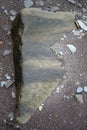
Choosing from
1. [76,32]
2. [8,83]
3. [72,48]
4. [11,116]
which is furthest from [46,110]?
[76,32]

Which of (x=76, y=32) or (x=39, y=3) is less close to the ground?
(x=39, y=3)

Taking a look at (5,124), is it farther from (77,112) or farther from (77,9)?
(77,9)

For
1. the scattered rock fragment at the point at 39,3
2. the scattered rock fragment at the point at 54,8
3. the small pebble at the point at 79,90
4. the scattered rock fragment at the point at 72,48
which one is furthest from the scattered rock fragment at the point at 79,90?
the scattered rock fragment at the point at 39,3

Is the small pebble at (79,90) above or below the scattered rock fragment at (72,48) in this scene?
below

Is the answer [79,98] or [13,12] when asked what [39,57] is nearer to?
[79,98]

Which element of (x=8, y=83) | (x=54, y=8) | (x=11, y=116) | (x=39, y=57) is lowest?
(x=11, y=116)

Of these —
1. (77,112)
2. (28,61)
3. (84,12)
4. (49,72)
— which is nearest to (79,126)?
(77,112)

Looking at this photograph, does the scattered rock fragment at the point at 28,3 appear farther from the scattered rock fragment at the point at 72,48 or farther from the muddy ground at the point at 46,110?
the scattered rock fragment at the point at 72,48

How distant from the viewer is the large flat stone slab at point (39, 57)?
256 cm

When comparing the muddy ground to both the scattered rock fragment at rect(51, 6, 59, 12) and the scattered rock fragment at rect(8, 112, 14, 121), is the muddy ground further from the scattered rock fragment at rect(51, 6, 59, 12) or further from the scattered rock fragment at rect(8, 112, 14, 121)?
the scattered rock fragment at rect(51, 6, 59, 12)

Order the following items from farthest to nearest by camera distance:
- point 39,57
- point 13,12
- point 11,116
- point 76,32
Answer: point 13,12 → point 76,32 → point 39,57 → point 11,116

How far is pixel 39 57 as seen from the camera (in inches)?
109

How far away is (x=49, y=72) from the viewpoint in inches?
106

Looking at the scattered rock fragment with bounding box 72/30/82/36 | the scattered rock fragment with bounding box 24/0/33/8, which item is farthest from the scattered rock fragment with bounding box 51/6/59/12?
the scattered rock fragment with bounding box 72/30/82/36
